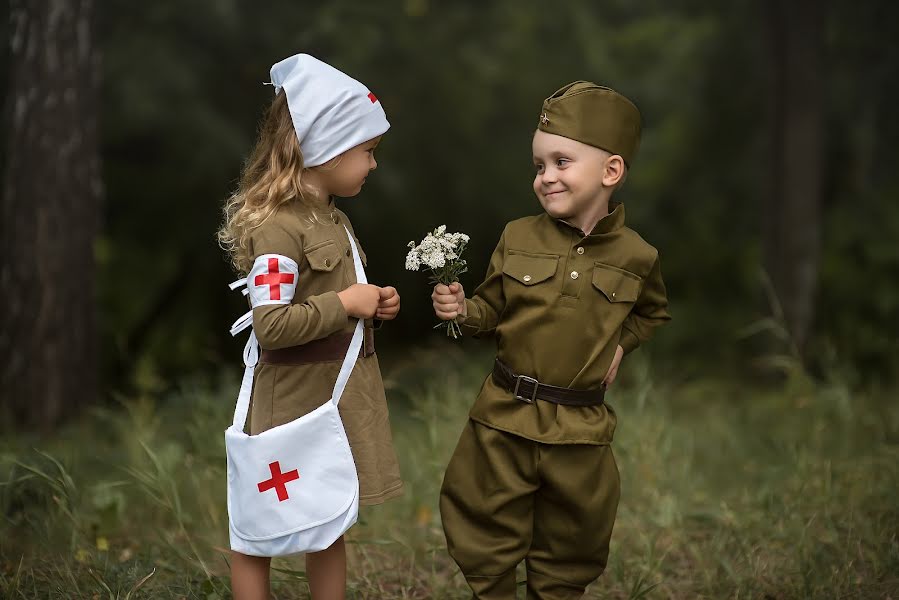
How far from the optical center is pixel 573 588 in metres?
3.18

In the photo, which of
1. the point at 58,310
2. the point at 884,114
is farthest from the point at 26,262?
the point at 884,114

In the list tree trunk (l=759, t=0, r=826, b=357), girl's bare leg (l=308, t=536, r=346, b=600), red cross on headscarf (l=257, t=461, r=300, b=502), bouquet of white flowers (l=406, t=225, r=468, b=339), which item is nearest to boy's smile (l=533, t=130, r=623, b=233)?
bouquet of white flowers (l=406, t=225, r=468, b=339)

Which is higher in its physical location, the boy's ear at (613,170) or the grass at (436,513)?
the boy's ear at (613,170)

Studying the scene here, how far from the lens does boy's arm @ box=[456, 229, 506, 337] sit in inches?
121

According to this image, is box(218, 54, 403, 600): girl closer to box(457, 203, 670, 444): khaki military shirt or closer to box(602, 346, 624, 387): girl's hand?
box(457, 203, 670, 444): khaki military shirt

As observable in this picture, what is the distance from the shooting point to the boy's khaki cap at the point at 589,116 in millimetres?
2922

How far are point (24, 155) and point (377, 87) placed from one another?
2.81 metres

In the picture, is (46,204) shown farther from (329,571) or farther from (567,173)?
Result: (567,173)

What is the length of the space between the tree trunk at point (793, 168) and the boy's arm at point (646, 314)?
4.02m

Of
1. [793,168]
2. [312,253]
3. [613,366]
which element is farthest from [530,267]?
[793,168]

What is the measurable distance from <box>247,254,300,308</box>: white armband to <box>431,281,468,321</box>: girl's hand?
17.3 inches

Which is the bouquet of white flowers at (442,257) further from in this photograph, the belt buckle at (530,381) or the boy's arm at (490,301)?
the belt buckle at (530,381)

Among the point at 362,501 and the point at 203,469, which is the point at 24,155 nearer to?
the point at 203,469

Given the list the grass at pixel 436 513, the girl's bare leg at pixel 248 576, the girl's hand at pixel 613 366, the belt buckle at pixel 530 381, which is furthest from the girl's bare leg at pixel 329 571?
the girl's hand at pixel 613 366
